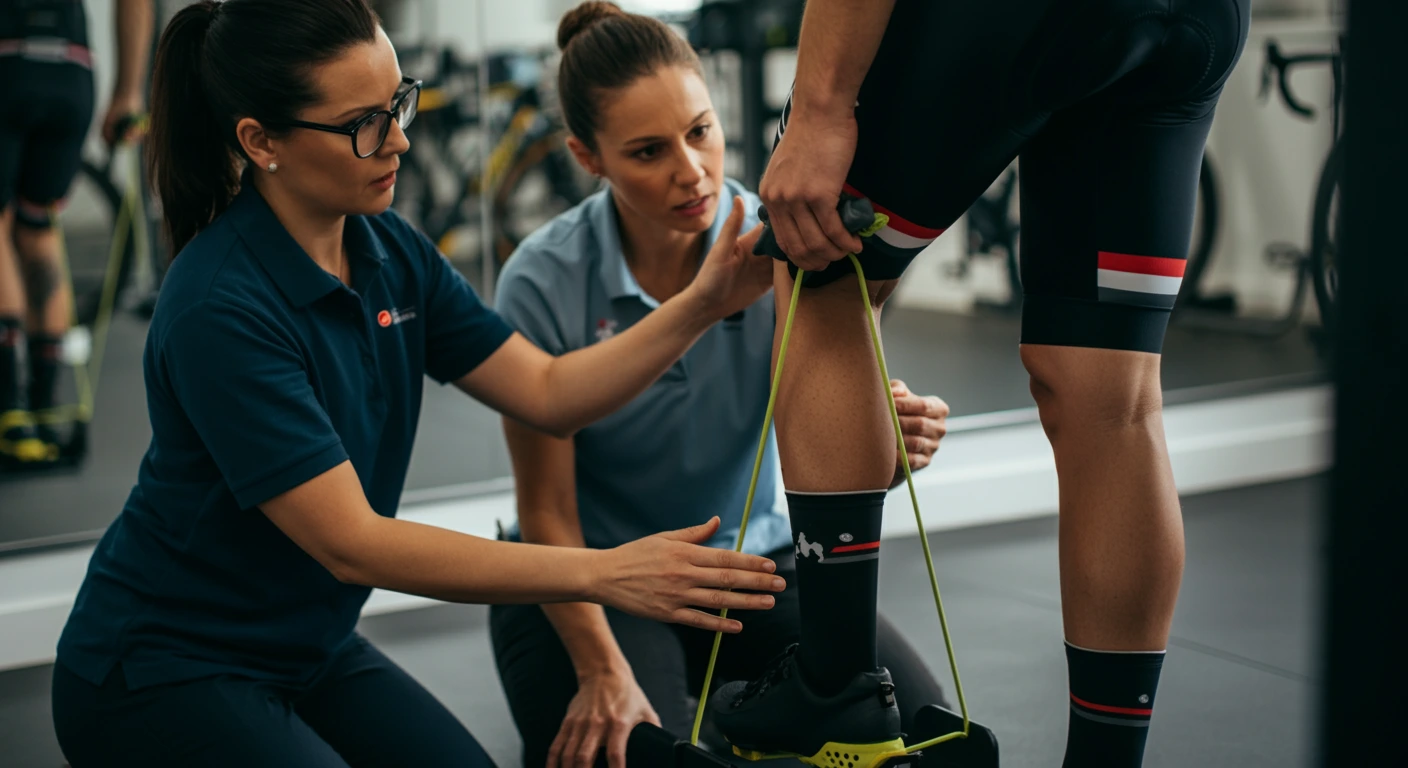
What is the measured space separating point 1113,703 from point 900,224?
489 millimetres

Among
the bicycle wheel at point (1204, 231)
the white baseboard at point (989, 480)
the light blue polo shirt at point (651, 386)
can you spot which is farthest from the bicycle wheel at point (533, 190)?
the bicycle wheel at point (1204, 231)

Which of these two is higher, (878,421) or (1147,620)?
(878,421)

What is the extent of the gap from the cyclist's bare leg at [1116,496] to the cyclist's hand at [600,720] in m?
0.59

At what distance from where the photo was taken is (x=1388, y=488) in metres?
0.50

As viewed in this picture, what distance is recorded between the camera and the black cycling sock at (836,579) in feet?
4.07

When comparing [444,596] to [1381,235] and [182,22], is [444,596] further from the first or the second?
[1381,235]

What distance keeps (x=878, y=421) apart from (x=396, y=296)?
24.4 inches

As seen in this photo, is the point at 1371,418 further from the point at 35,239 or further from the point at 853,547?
the point at 35,239

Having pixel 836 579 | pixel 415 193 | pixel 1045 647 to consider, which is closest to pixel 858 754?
pixel 836 579

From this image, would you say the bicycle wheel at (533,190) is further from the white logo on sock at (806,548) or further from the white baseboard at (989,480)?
the white logo on sock at (806,548)

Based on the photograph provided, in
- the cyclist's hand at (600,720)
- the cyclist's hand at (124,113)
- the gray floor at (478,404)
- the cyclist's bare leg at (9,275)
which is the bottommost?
the gray floor at (478,404)

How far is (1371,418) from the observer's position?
50cm

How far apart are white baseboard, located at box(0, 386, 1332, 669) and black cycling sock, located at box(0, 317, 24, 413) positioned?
0.68 metres

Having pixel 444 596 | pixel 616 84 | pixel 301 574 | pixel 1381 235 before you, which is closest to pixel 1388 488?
pixel 1381 235
